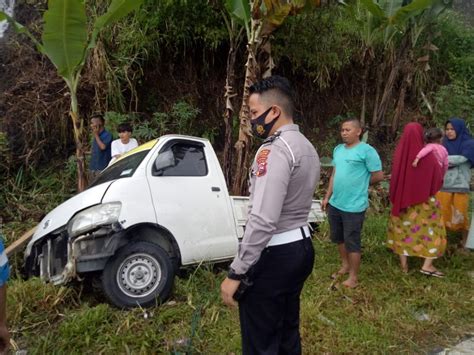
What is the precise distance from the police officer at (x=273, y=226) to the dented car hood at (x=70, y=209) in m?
2.33

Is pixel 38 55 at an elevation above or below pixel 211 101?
above

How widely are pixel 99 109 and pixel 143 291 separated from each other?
15.8ft

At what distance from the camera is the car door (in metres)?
4.38

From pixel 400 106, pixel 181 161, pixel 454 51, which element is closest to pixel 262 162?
pixel 181 161

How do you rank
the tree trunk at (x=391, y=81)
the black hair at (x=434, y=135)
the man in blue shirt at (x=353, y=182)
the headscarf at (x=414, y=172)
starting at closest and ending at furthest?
the man in blue shirt at (x=353, y=182) → the headscarf at (x=414, y=172) → the black hair at (x=434, y=135) → the tree trunk at (x=391, y=81)

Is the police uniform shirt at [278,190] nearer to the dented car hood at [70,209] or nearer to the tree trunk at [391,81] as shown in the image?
the dented car hood at [70,209]

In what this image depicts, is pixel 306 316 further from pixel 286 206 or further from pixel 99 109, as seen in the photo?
pixel 99 109

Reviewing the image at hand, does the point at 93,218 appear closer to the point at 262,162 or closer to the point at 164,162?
the point at 164,162

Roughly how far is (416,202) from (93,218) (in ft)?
11.0

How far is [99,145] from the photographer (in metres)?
6.34

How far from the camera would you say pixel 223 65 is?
9.38m

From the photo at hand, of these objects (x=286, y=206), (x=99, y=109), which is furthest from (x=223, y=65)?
(x=286, y=206)

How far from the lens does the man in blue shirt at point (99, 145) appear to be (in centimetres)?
634

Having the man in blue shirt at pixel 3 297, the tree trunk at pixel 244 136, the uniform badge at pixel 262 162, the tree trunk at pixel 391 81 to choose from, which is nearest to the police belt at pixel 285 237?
the uniform badge at pixel 262 162
